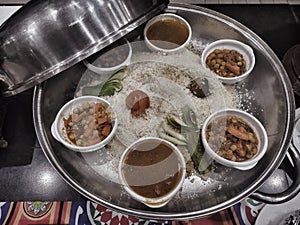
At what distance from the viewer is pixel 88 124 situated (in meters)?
1.44

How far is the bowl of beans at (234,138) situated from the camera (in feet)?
4.46

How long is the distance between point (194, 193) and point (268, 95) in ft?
2.10

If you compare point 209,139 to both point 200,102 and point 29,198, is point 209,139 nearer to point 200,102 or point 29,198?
point 200,102

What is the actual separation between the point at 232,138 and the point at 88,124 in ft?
2.19

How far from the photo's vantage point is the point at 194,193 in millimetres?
1385

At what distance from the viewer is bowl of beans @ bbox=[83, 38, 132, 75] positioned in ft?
5.33

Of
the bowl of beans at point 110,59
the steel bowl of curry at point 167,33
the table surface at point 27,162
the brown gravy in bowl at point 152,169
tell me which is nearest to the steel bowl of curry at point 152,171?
the brown gravy in bowl at point 152,169

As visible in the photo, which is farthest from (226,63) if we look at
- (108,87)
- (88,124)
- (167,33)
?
(88,124)

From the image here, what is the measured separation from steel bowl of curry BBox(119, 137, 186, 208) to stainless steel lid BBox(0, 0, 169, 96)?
1.56 feet

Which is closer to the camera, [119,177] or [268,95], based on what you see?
[119,177]

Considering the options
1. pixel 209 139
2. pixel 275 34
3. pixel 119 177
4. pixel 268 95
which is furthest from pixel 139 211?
Result: pixel 275 34

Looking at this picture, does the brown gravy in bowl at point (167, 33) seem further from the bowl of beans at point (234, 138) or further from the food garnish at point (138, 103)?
the bowl of beans at point (234, 138)

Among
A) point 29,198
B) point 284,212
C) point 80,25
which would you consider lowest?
point 284,212

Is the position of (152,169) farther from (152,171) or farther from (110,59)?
(110,59)
